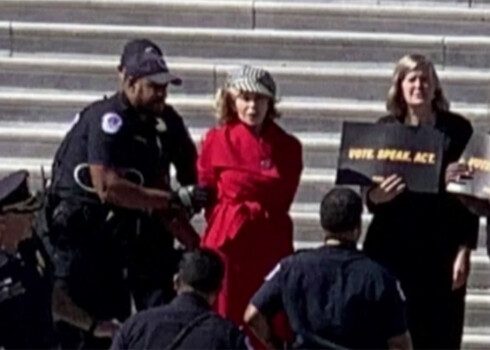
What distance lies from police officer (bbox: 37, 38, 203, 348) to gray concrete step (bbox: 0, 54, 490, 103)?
7.41 feet

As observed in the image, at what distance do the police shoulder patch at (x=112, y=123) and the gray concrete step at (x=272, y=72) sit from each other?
2.37 m

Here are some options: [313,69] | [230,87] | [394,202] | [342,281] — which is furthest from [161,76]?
[313,69]

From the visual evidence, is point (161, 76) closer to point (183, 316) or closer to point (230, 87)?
point (230, 87)

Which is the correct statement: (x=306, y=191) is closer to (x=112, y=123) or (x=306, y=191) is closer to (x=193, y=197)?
(x=193, y=197)

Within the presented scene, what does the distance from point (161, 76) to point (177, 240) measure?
32.1 inches

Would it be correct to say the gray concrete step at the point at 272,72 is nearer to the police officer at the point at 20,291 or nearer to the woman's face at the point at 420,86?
the woman's face at the point at 420,86

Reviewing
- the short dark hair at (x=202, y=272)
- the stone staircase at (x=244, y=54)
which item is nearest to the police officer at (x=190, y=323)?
the short dark hair at (x=202, y=272)

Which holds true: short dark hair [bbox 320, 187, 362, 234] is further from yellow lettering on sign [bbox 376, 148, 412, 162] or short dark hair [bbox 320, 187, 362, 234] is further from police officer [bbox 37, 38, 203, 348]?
police officer [bbox 37, 38, 203, 348]

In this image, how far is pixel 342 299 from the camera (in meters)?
8.65

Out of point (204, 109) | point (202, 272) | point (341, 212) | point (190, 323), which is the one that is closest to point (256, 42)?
point (204, 109)

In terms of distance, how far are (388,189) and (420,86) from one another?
0.48m

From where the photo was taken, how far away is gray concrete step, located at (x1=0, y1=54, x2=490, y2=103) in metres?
12.4

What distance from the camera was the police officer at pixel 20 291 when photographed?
8430 millimetres

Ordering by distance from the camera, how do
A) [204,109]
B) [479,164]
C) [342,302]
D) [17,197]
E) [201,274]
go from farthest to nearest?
[204,109] → [479,164] → [17,197] → [342,302] → [201,274]
